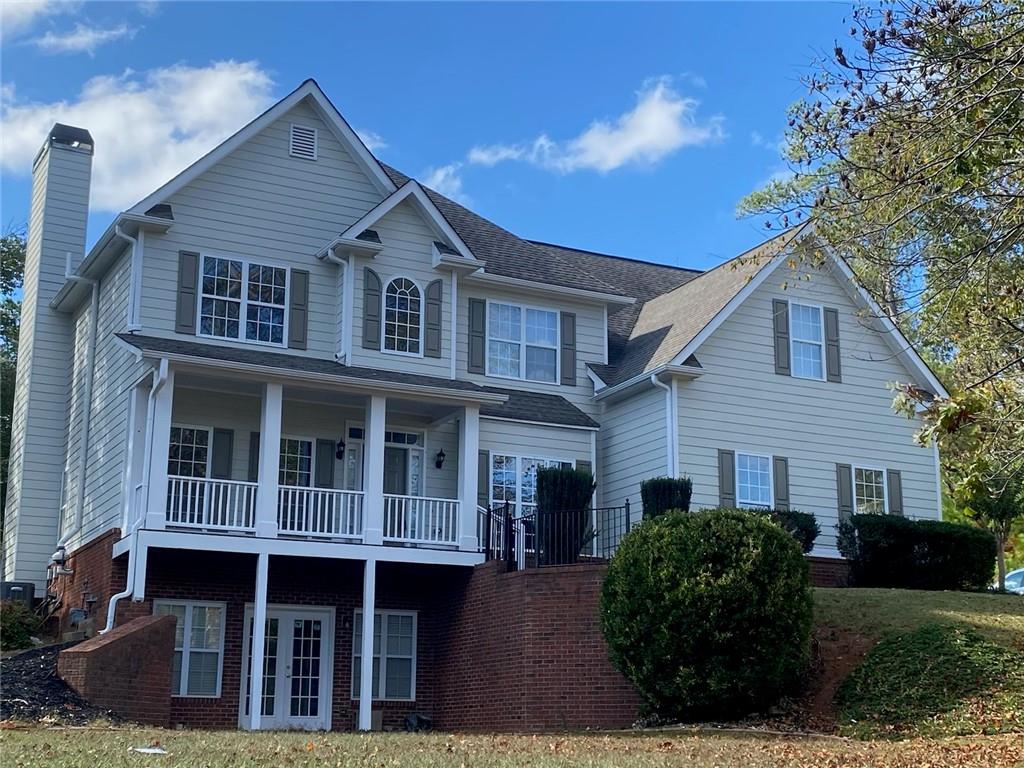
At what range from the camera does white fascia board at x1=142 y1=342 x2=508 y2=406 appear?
64.0ft

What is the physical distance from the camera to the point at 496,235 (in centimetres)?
2652

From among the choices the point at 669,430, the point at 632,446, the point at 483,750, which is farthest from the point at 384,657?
the point at 483,750

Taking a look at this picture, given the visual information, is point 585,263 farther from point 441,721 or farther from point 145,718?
point 145,718

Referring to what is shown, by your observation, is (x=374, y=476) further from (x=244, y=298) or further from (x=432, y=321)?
(x=244, y=298)

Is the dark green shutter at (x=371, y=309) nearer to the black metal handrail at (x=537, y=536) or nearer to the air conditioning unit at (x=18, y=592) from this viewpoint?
the black metal handrail at (x=537, y=536)

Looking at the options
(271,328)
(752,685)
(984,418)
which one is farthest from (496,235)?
(984,418)

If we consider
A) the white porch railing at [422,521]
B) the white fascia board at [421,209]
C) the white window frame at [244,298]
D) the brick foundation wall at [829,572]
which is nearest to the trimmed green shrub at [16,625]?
the white window frame at [244,298]

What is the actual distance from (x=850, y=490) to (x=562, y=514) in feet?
24.9

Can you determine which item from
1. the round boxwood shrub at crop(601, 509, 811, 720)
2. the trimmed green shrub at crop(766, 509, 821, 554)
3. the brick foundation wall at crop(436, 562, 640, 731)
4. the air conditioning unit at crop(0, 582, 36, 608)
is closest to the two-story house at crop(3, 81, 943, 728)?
the air conditioning unit at crop(0, 582, 36, 608)

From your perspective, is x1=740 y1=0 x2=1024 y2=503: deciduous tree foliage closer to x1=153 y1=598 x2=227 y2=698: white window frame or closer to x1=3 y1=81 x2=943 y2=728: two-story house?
x1=3 y1=81 x2=943 y2=728: two-story house

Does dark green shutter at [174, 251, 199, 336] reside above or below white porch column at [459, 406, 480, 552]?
above

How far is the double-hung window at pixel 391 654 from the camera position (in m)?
21.9

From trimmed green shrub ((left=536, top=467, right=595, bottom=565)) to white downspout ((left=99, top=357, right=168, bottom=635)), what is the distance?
20.4 ft

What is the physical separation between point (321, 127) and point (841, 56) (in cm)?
1413
